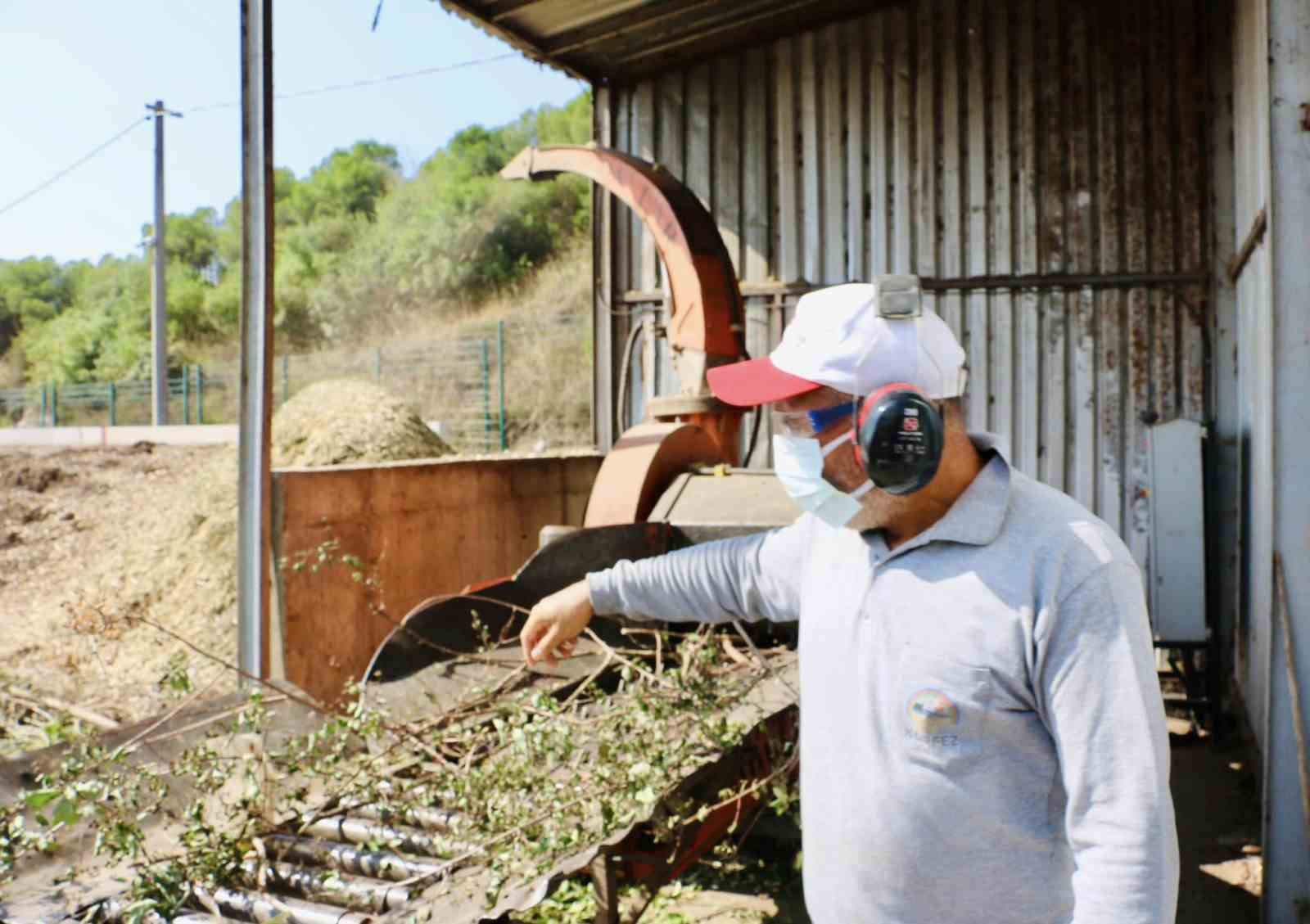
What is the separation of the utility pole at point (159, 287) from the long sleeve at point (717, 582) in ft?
69.8

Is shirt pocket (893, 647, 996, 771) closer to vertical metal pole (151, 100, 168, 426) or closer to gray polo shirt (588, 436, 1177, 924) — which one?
gray polo shirt (588, 436, 1177, 924)

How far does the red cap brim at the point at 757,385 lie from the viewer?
6.72 feet

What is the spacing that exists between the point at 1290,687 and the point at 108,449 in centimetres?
1560

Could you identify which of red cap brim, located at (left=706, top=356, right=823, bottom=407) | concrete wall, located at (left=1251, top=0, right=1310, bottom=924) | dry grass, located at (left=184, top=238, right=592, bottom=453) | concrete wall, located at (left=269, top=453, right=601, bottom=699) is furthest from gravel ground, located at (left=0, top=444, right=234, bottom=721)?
dry grass, located at (left=184, top=238, right=592, bottom=453)

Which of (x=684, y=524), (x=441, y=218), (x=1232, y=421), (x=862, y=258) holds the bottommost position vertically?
(x=684, y=524)

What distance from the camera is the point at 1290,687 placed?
421cm

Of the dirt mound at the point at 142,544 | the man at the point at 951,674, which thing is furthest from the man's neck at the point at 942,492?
the dirt mound at the point at 142,544

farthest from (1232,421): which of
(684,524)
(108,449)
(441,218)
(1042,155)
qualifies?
(441,218)

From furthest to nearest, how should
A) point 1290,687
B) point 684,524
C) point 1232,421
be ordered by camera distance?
point 1232,421, point 684,524, point 1290,687

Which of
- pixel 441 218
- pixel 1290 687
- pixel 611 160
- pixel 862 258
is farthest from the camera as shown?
pixel 441 218

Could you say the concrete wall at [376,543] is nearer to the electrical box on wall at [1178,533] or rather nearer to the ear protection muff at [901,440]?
the ear protection muff at [901,440]

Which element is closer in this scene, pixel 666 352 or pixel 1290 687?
pixel 1290 687

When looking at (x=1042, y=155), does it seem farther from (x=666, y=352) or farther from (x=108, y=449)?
(x=108, y=449)

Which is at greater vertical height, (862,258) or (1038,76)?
(1038,76)
